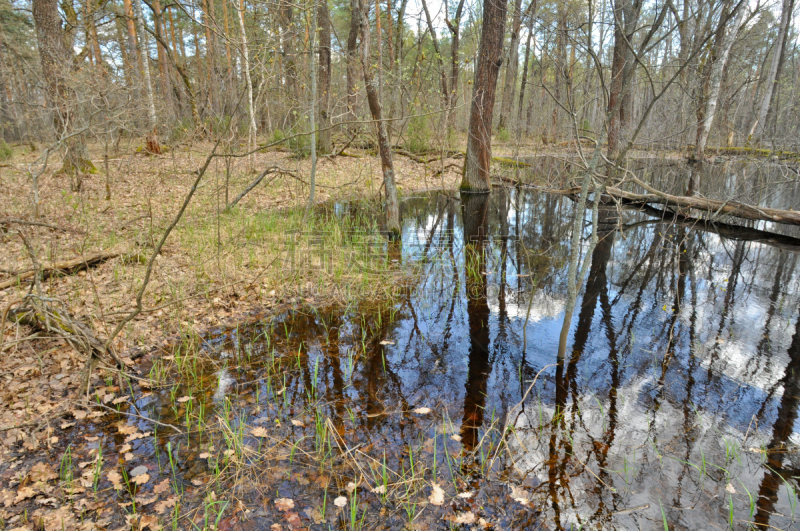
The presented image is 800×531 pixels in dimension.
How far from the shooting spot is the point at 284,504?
270cm

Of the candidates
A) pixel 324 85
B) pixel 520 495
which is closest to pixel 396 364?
pixel 520 495

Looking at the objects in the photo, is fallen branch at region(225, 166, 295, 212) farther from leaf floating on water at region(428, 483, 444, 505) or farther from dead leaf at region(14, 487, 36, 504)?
leaf floating on water at region(428, 483, 444, 505)

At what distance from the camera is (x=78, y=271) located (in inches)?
221

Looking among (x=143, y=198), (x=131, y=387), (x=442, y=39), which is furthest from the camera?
(x=442, y=39)

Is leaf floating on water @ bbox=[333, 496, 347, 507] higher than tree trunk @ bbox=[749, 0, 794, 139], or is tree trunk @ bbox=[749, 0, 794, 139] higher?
tree trunk @ bbox=[749, 0, 794, 139]

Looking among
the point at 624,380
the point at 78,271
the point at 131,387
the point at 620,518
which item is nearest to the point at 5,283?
the point at 78,271

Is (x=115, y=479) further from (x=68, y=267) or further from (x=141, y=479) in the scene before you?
(x=68, y=267)

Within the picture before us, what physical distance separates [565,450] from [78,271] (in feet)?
19.5

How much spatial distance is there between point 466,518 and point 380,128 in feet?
19.2

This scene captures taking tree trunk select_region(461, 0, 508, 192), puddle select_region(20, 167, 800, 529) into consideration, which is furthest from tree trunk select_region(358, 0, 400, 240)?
tree trunk select_region(461, 0, 508, 192)

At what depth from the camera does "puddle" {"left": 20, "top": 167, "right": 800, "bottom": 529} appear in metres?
2.71

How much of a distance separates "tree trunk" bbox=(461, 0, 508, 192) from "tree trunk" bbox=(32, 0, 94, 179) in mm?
8464

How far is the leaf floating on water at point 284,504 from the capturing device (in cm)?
Answer: 267

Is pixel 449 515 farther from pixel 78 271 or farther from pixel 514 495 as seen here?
pixel 78 271
